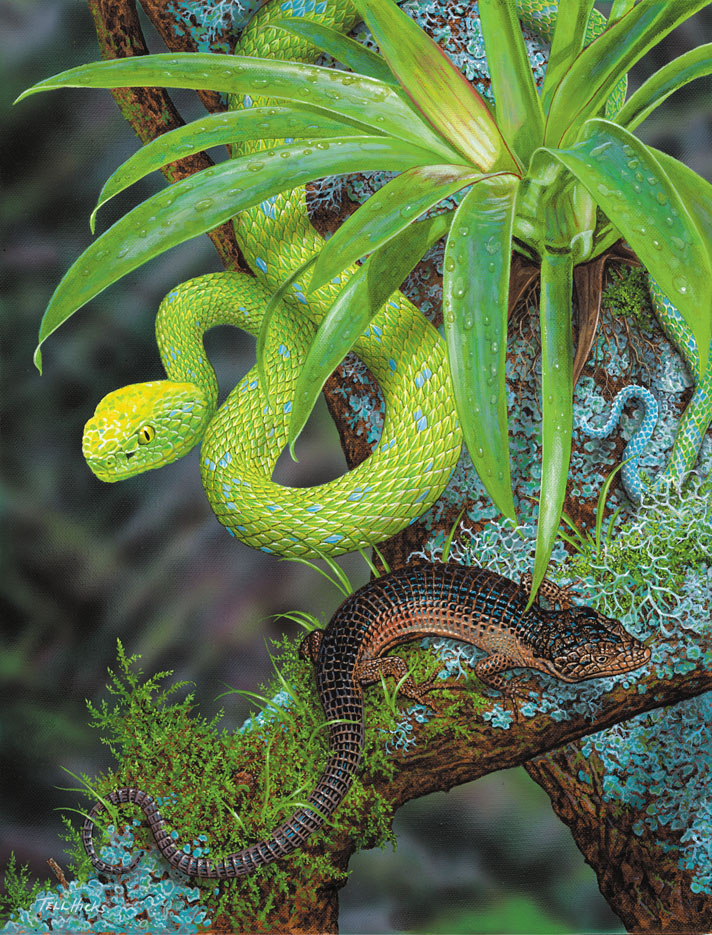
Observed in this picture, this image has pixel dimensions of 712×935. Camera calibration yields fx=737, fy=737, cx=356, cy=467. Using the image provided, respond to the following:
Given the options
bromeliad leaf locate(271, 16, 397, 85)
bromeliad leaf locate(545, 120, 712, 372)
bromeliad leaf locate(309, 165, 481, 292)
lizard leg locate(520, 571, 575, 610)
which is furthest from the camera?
lizard leg locate(520, 571, 575, 610)

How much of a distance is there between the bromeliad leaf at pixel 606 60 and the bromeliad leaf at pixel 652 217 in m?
0.16

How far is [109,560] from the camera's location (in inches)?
60.6

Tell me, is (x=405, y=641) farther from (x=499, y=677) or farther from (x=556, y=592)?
(x=556, y=592)

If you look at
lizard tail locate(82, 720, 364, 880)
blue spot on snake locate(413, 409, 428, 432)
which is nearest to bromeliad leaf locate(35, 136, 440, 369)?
blue spot on snake locate(413, 409, 428, 432)

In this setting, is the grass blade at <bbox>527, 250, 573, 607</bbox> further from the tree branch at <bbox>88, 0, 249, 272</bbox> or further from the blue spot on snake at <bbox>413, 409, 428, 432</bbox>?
the tree branch at <bbox>88, 0, 249, 272</bbox>

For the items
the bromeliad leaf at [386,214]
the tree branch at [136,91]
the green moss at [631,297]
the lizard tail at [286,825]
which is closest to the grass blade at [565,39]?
the bromeliad leaf at [386,214]

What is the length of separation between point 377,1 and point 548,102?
0.34 m

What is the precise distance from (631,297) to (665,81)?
1.36ft

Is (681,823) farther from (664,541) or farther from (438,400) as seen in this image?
(438,400)

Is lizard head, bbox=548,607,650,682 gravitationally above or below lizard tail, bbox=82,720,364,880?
above

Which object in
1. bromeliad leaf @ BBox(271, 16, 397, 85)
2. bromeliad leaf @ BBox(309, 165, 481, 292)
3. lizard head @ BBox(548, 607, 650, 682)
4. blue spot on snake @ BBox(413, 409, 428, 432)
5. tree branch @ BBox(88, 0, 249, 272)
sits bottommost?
lizard head @ BBox(548, 607, 650, 682)

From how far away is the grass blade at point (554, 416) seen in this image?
1.16 metres

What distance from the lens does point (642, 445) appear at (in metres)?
1.51

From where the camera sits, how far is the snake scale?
1426 mm
